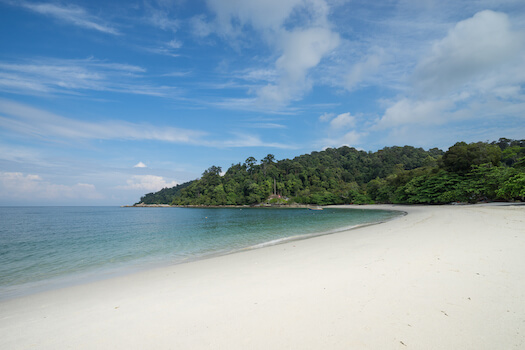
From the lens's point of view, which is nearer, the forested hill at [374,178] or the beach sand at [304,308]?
the beach sand at [304,308]

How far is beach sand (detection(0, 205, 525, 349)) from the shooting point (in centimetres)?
294

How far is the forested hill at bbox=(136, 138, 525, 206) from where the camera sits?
40281 mm

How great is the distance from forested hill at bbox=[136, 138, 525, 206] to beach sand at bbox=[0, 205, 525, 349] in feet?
98.7

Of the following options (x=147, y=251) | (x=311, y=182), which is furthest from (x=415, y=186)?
(x=311, y=182)

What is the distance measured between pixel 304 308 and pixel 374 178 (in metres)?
129

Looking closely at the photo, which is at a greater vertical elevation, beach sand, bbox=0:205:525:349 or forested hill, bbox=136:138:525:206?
forested hill, bbox=136:138:525:206

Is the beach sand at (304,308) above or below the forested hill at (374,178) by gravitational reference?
below

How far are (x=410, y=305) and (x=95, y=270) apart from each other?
11.2 meters

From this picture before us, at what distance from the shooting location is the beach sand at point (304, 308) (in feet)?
9.65

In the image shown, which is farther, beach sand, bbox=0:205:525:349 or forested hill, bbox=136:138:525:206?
forested hill, bbox=136:138:525:206

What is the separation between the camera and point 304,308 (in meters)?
3.87

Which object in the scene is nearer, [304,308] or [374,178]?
[304,308]

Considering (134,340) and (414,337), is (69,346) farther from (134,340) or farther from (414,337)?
(414,337)

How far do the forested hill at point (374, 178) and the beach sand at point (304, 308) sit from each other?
30073 millimetres
